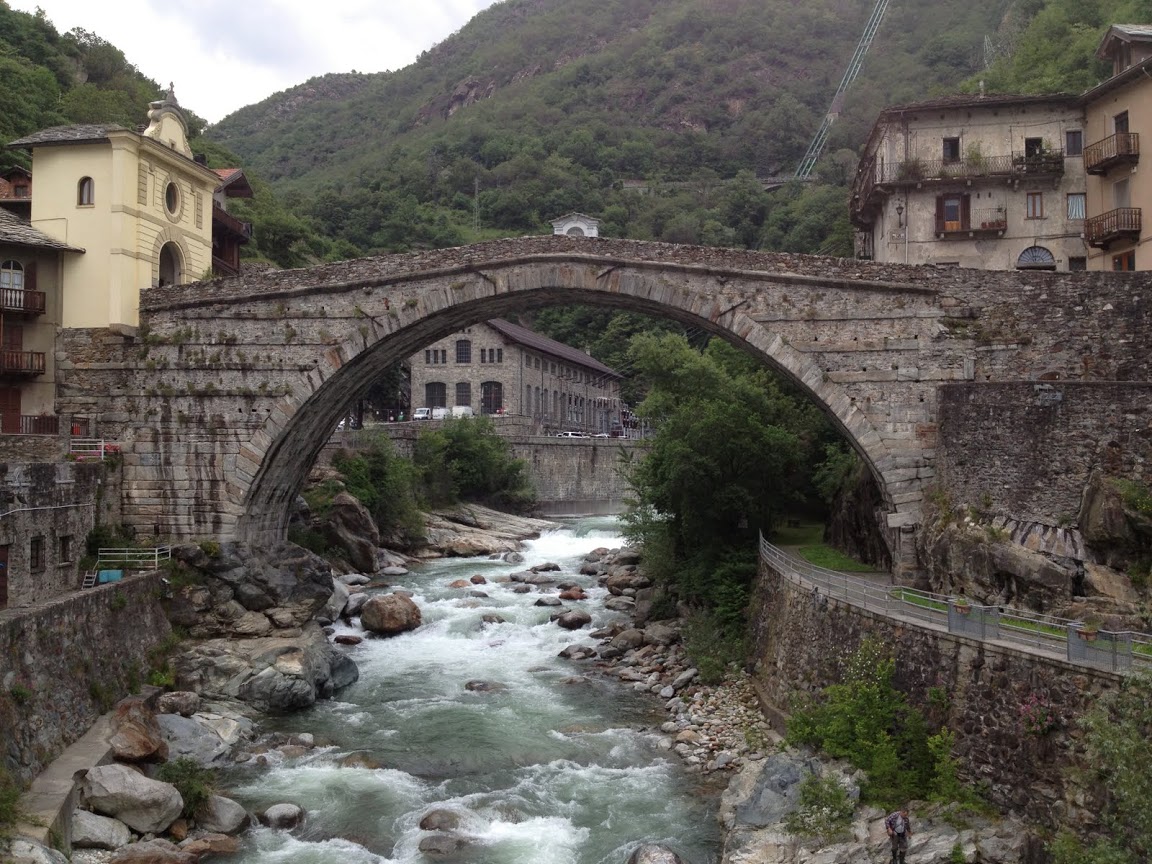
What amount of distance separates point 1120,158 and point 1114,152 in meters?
0.37

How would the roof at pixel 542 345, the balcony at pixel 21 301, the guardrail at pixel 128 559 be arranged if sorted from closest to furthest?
the guardrail at pixel 128 559 → the balcony at pixel 21 301 → the roof at pixel 542 345

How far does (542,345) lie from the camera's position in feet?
190

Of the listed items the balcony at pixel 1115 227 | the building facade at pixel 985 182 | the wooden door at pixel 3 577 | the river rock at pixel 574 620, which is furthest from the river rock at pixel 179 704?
the balcony at pixel 1115 227

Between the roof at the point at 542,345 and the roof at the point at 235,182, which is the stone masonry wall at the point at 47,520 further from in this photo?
the roof at the point at 542,345

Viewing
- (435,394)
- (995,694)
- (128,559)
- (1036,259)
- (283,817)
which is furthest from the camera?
(435,394)

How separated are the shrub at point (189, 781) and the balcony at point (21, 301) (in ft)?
39.8

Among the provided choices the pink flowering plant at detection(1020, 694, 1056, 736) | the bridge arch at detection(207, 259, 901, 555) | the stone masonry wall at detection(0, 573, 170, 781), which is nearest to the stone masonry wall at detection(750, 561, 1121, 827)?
the pink flowering plant at detection(1020, 694, 1056, 736)

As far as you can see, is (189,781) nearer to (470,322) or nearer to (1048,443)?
(470,322)

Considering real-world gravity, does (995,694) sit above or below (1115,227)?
below

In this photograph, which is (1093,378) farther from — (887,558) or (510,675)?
(510,675)

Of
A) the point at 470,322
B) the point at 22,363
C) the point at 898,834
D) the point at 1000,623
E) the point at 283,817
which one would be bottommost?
the point at 283,817

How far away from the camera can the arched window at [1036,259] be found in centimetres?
2594

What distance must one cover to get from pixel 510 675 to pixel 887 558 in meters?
8.61

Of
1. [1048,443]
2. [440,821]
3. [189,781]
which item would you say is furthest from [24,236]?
[1048,443]
